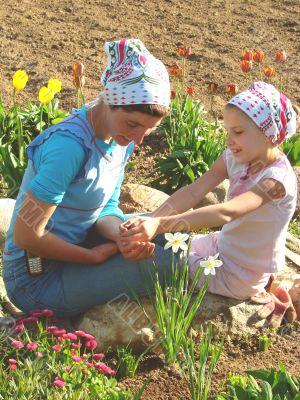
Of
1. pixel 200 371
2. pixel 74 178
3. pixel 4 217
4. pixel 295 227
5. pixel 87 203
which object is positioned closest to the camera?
pixel 200 371

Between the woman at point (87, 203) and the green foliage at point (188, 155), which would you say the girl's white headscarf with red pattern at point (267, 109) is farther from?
the green foliage at point (188, 155)

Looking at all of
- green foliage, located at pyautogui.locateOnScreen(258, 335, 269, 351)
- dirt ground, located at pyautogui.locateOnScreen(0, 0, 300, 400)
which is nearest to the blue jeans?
green foliage, located at pyautogui.locateOnScreen(258, 335, 269, 351)

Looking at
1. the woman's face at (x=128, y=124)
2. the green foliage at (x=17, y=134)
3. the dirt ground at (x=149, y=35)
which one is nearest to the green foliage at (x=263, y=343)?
the woman's face at (x=128, y=124)

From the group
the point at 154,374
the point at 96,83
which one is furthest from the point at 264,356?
the point at 96,83

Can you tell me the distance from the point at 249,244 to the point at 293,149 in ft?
5.80

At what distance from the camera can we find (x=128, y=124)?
3385 millimetres

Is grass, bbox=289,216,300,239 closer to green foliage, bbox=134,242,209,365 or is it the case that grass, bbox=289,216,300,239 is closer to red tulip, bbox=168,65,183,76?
red tulip, bbox=168,65,183,76

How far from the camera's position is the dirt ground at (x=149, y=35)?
6.84 metres

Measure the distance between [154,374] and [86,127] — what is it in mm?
1086

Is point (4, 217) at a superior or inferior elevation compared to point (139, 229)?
inferior

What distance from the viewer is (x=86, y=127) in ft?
11.5

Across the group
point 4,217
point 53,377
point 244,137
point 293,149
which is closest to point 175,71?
point 293,149

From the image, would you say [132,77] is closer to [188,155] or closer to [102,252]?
[102,252]

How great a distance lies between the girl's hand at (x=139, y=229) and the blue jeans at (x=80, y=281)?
25cm
